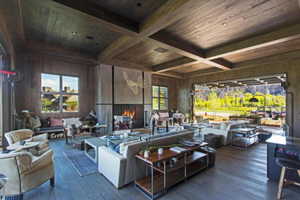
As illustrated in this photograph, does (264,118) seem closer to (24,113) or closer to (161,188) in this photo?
(161,188)

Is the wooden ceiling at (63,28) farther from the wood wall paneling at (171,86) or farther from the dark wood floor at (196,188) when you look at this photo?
the wood wall paneling at (171,86)

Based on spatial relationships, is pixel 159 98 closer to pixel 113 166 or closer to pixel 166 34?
pixel 166 34

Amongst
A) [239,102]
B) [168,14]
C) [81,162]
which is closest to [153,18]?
[168,14]

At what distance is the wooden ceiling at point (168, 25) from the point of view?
9.21 ft

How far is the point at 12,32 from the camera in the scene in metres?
3.91

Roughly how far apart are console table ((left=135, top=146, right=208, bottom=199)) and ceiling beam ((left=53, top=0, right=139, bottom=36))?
9.56ft

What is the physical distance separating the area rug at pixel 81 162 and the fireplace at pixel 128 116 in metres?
2.68

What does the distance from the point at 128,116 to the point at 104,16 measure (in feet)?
15.9

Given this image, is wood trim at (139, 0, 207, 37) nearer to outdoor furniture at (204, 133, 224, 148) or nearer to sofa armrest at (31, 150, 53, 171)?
sofa armrest at (31, 150, 53, 171)

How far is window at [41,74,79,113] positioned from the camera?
5.82 metres

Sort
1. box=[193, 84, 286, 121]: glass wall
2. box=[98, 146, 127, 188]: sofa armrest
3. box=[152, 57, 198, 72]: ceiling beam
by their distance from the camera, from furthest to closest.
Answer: box=[193, 84, 286, 121]: glass wall < box=[152, 57, 198, 72]: ceiling beam < box=[98, 146, 127, 188]: sofa armrest

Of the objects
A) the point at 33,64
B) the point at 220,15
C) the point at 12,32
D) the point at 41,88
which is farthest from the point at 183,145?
the point at 33,64

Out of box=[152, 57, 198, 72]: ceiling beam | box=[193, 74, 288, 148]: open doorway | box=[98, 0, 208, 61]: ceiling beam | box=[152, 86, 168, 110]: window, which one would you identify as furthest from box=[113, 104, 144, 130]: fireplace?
box=[193, 74, 288, 148]: open doorway

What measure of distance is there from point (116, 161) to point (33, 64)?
5647 mm
